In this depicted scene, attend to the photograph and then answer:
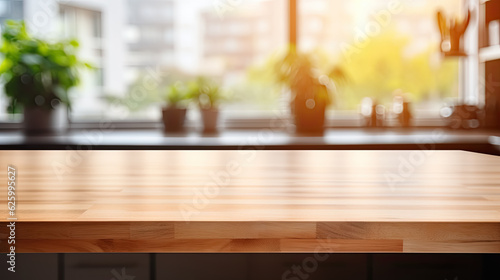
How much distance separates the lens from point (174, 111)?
3.01 metres

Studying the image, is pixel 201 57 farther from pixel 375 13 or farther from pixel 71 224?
pixel 71 224

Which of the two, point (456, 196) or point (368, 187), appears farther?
point (368, 187)

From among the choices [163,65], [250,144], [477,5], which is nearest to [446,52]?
[477,5]

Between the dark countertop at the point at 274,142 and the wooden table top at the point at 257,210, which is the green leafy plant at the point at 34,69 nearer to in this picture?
the dark countertop at the point at 274,142

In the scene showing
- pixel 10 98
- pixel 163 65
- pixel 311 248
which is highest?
pixel 163 65

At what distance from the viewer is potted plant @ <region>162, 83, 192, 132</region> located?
3012mm

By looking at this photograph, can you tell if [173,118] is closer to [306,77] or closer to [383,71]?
[306,77]

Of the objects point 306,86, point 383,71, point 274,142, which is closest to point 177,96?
point 306,86

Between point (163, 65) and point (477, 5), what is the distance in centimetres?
185

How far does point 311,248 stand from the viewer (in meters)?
0.77

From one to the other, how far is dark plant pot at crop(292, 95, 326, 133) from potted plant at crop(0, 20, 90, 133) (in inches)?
46.5

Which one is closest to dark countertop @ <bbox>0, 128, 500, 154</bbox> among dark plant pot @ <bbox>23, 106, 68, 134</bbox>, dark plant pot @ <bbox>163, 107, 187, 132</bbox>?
dark plant pot @ <bbox>23, 106, 68, 134</bbox>

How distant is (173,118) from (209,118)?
19cm

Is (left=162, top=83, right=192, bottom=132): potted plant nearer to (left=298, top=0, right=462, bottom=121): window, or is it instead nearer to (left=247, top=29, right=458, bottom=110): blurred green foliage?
(left=247, top=29, right=458, bottom=110): blurred green foliage
